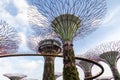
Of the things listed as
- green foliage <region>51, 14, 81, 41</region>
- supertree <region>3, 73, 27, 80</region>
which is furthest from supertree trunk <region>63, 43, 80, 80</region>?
supertree <region>3, 73, 27, 80</region>

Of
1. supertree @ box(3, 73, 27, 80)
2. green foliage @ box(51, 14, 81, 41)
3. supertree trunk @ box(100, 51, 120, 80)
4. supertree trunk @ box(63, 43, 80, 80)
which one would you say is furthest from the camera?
supertree @ box(3, 73, 27, 80)

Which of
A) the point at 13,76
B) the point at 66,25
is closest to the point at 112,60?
the point at 66,25

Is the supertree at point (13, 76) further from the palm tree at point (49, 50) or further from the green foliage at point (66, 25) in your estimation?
the green foliage at point (66, 25)

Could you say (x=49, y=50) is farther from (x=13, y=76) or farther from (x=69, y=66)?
(x=13, y=76)

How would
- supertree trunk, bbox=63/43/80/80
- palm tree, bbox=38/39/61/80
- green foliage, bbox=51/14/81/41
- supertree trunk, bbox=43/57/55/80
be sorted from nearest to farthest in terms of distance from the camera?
1. supertree trunk, bbox=63/43/80/80
2. green foliage, bbox=51/14/81/41
3. supertree trunk, bbox=43/57/55/80
4. palm tree, bbox=38/39/61/80

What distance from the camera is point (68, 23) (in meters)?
14.6

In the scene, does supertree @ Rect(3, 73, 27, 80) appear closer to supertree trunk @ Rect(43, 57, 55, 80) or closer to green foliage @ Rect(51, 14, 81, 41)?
supertree trunk @ Rect(43, 57, 55, 80)

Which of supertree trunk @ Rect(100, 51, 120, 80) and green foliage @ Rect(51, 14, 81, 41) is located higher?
green foliage @ Rect(51, 14, 81, 41)

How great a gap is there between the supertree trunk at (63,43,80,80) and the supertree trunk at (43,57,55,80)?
12.0 metres

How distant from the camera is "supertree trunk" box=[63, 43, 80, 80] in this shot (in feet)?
40.1

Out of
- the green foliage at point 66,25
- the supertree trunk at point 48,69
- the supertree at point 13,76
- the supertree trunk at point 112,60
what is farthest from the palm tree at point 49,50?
the supertree at point 13,76

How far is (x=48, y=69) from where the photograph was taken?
25375mm

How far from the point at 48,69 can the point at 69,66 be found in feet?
43.6

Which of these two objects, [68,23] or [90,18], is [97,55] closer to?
[90,18]
